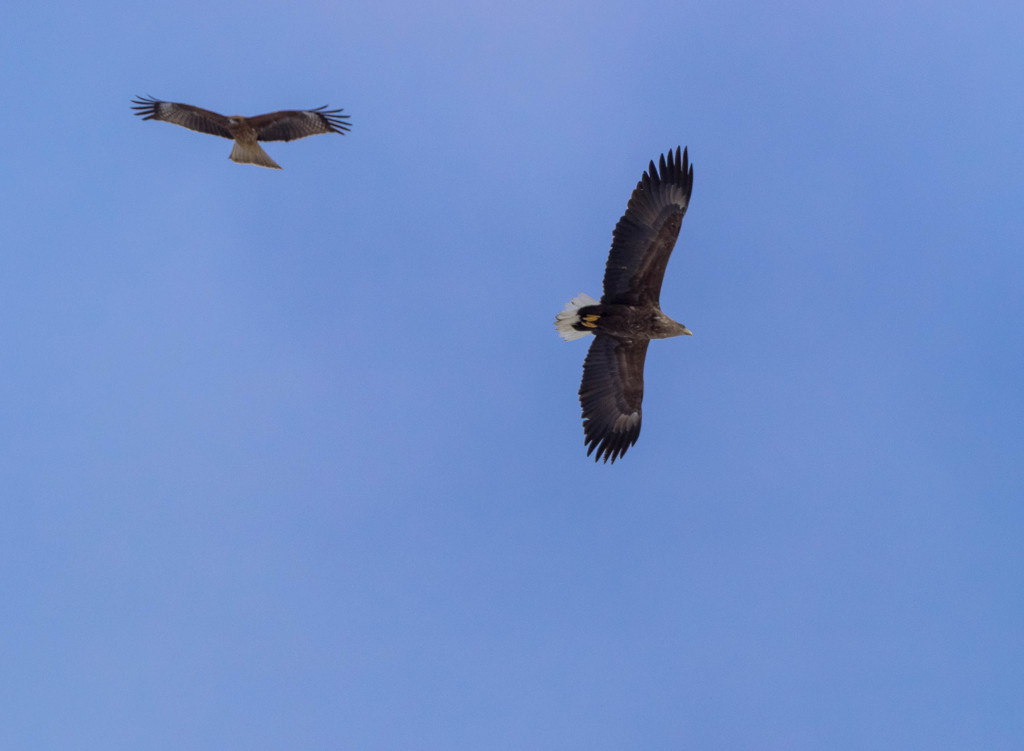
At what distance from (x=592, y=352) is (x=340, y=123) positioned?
5.39 meters

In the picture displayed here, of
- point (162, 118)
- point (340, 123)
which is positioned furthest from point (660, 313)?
point (162, 118)

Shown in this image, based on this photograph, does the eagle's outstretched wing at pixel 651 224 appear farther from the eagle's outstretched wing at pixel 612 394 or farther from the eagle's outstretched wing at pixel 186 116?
the eagle's outstretched wing at pixel 186 116

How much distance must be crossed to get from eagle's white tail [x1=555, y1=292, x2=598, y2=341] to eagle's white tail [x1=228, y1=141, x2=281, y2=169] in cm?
525

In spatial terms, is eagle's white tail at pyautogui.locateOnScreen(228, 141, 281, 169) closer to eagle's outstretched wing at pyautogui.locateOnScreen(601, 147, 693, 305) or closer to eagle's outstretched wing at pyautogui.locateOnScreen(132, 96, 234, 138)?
eagle's outstretched wing at pyautogui.locateOnScreen(132, 96, 234, 138)

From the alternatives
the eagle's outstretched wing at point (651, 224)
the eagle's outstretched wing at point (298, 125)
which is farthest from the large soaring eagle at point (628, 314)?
the eagle's outstretched wing at point (298, 125)

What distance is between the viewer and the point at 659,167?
12430 mm

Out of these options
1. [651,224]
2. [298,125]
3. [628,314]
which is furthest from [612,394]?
[298,125]

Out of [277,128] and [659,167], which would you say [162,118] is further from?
[659,167]

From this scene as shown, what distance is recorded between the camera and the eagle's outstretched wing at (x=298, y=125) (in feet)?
47.6

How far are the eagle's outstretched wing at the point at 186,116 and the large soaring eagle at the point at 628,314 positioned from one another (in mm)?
6241

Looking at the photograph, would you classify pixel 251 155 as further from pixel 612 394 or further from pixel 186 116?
pixel 612 394

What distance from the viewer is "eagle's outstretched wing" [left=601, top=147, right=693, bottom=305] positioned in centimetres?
1227

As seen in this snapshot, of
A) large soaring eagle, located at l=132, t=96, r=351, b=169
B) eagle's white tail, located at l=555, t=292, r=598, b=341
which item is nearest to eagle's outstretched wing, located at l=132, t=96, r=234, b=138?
large soaring eagle, located at l=132, t=96, r=351, b=169

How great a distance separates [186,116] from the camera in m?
14.5
